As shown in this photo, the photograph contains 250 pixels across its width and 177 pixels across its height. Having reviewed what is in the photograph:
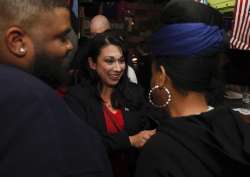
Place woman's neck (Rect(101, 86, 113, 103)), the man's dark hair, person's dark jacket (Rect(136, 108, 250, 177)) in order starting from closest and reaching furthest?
1. the man's dark hair
2. person's dark jacket (Rect(136, 108, 250, 177))
3. woman's neck (Rect(101, 86, 113, 103))

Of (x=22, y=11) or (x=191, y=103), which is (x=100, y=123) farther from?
(x=22, y=11)

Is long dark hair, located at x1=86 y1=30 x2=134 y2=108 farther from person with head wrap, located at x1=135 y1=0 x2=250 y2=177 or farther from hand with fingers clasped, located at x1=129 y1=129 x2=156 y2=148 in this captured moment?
person with head wrap, located at x1=135 y1=0 x2=250 y2=177

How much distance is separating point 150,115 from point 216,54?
55.8 inches

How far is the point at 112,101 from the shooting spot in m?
2.96

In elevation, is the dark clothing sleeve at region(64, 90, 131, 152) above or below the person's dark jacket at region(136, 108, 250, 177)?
below

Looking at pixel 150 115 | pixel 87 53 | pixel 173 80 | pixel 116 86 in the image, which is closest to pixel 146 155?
pixel 173 80

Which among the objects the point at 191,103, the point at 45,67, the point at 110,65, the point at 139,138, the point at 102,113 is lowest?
the point at 139,138

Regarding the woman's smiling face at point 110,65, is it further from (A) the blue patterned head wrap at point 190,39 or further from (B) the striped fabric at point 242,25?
(A) the blue patterned head wrap at point 190,39

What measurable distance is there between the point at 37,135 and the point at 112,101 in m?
2.06

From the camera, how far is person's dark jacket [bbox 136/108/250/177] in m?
1.25

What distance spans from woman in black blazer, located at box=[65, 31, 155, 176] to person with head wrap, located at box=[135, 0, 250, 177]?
1.09m

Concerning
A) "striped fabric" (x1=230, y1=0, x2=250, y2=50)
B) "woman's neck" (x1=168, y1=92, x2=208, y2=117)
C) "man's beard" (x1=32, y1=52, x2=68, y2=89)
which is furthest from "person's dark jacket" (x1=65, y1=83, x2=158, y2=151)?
"man's beard" (x1=32, y1=52, x2=68, y2=89)

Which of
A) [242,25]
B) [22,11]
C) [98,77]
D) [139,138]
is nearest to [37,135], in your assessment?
[22,11]

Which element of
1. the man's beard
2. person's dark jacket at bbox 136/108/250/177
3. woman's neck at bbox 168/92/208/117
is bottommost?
person's dark jacket at bbox 136/108/250/177
